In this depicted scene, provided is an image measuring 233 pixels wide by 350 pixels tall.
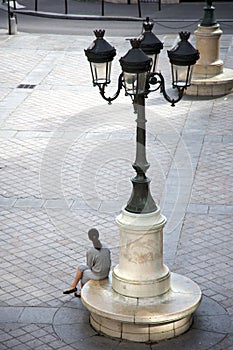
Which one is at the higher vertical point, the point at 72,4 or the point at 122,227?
the point at 122,227

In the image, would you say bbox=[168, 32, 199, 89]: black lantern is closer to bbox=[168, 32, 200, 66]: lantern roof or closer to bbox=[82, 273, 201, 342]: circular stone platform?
bbox=[168, 32, 200, 66]: lantern roof

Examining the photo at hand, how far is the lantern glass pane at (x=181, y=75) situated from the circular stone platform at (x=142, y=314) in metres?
2.58

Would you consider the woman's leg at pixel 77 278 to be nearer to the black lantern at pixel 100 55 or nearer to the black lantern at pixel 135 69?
the black lantern at pixel 100 55

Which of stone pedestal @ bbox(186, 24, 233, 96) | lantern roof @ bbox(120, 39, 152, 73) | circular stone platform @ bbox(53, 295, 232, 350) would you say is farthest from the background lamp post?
stone pedestal @ bbox(186, 24, 233, 96)

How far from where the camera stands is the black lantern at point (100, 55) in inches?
435

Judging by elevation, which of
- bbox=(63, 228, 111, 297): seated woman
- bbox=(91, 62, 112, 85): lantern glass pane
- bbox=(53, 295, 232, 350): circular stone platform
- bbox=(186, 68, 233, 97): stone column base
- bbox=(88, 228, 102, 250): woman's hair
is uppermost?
bbox=(91, 62, 112, 85): lantern glass pane

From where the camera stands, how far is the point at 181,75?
438 inches

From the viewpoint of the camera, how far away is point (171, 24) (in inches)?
1214

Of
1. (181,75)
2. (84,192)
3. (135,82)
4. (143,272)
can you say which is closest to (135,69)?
(135,82)

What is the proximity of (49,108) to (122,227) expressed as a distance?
33.7 ft

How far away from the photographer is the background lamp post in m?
10.8

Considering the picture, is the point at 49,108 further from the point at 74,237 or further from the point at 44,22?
the point at 44,22

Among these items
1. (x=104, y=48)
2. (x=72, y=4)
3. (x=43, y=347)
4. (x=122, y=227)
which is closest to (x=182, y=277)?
(x=122, y=227)

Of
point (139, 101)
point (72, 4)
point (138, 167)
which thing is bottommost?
point (72, 4)
